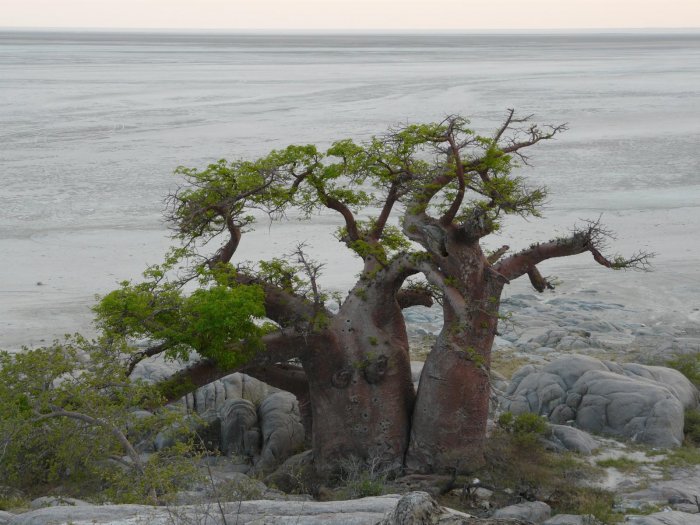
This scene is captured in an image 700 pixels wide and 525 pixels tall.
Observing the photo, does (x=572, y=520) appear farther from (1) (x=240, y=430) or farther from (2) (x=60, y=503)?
(2) (x=60, y=503)

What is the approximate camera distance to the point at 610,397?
2116 centimetres

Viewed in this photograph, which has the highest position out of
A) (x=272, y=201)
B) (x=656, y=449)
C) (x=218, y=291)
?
(x=272, y=201)

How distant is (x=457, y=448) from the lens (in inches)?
728

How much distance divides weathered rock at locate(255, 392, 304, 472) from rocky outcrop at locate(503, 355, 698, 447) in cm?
500

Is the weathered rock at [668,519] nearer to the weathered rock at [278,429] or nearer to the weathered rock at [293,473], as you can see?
the weathered rock at [293,473]

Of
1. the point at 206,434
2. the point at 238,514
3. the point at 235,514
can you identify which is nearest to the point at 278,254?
the point at 206,434

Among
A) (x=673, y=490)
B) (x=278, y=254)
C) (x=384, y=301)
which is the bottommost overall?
(x=673, y=490)

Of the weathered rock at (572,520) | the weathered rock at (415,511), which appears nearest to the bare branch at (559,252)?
the weathered rock at (572,520)

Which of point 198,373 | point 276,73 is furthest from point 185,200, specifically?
point 276,73

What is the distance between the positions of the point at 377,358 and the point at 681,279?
17.8 metres

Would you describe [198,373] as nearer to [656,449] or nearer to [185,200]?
[185,200]

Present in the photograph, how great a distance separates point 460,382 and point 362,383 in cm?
203

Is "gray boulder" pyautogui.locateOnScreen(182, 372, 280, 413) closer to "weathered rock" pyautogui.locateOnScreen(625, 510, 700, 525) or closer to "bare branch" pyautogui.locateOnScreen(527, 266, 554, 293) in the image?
"bare branch" pyautogui.locateOnScreen(527, 266, 554, 293)

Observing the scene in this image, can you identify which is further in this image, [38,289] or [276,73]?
[276,73]
